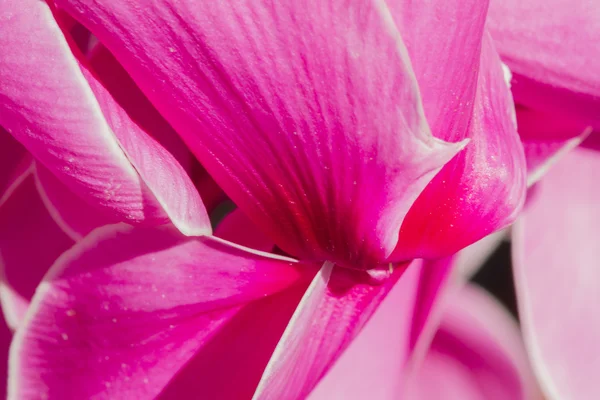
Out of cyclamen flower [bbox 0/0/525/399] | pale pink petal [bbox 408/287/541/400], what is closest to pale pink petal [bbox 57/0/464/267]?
cyclamen flower [bbox 0/0/525/399]

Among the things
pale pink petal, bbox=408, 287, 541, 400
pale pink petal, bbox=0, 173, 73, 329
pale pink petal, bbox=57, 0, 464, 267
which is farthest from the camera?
pale pink petal, bbox=408, 287, 541, 400

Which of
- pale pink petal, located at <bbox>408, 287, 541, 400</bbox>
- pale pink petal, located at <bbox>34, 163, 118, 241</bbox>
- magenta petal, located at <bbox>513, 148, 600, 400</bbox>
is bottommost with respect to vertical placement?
pale pink petal, located at <bbox>408, 287, 541, 400</bbox>

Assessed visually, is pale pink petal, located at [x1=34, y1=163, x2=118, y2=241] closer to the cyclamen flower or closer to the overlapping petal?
the cyclamen flower

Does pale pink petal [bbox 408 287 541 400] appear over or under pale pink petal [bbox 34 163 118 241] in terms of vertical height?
under

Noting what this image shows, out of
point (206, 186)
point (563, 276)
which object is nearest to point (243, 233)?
point (206, 186)

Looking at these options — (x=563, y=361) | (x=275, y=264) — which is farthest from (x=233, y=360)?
(x=563, y=361)

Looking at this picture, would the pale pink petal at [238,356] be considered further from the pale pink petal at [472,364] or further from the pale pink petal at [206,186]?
the pale pink petal at [472,364]

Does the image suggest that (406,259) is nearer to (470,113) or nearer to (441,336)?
(470,113)

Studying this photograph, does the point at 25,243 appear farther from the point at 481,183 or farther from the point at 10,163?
the point at 481,183
